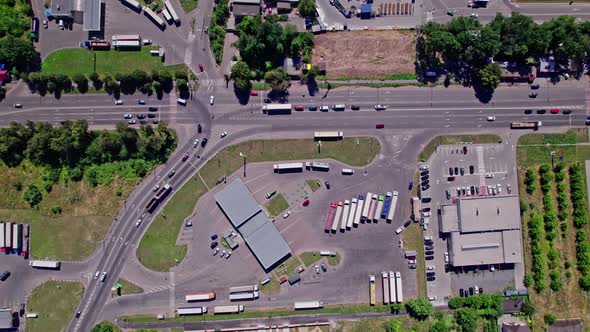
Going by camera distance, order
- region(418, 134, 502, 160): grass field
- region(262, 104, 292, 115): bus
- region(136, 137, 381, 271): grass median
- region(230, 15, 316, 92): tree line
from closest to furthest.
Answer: region(230, 15, 316, 92): tree line
region(136, 137, 381, 271): grass median
region(262, 104, 292, 115): bus
region(418, 134, 502, 160): grass field

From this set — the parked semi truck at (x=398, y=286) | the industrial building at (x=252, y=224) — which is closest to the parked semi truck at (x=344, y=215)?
the industrial building at (x=252, y=224)

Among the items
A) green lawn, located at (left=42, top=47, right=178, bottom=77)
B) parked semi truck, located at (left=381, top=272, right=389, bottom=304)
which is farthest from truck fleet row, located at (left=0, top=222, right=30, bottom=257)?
parked semi truck, located at (left=381, top=272, right=389, bottom=304)

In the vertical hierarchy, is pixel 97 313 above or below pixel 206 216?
below

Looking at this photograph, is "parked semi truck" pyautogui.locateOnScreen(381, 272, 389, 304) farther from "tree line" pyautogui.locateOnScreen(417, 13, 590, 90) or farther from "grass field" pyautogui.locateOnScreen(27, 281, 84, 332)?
"grass field" pyautogui.locateOnScreen(27, 281, 84, 332)

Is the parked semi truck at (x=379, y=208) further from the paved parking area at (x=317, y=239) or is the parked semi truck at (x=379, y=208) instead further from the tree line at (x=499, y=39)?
the tree line at (x=499, y=39)

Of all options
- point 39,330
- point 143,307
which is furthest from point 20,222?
point 143,307

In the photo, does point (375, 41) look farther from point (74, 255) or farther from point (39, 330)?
point (39, 330)

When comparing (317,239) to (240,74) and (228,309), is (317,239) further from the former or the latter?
(240,74)
